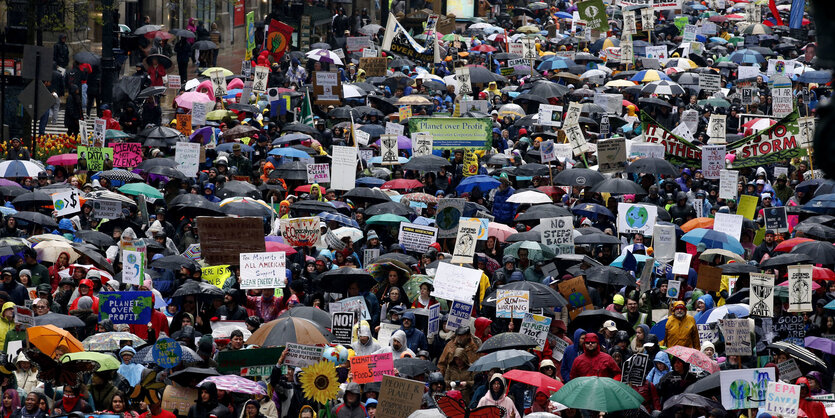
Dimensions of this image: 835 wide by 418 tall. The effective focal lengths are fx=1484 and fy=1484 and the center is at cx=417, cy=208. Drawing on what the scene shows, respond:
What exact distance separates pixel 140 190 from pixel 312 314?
A: 6.30 metres

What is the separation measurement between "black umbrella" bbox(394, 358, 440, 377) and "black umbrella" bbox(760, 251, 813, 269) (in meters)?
5.17

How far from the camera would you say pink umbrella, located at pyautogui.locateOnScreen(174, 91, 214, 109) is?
26.4m

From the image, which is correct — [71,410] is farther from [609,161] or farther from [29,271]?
[609,161]

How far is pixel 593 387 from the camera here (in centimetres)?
1133

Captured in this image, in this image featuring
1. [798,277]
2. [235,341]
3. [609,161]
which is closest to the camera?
[235,341]

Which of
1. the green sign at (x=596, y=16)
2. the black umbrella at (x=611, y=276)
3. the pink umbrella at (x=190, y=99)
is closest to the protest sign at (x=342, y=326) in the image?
the black umbrella at (x=611, y=276)

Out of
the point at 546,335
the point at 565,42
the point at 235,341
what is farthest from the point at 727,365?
the point at 565,42

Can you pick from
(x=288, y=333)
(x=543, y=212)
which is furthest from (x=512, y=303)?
(x=543, y=212)

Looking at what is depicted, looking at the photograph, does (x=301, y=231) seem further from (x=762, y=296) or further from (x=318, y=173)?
(x=762, y=296)

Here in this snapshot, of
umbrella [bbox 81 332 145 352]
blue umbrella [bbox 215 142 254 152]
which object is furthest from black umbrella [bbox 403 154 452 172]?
umbrella [bbox 81 332 145 352]

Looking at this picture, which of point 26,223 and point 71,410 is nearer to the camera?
point 71,410

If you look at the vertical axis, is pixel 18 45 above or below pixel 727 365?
above

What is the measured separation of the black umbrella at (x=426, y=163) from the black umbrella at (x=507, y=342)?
836cm

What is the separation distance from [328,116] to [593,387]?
53.6 feet
